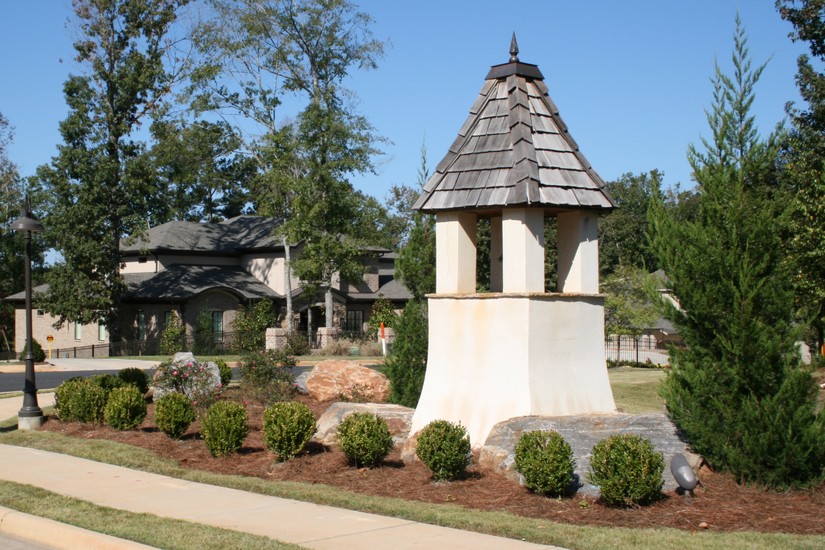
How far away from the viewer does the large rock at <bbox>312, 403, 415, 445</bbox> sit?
12.9 m

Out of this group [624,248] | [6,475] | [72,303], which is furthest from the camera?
[624,248]

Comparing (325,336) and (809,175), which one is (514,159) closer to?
(809,175)

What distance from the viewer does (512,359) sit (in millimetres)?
11203

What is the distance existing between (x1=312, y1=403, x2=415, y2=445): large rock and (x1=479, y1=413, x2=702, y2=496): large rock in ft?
6.95

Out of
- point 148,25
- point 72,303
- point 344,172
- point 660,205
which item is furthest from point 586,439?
point 148,25

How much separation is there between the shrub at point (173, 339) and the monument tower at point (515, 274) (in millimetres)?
33750

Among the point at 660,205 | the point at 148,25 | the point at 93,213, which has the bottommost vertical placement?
the point at 660,205

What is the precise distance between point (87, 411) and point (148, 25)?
118ft

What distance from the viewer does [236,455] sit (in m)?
12.6

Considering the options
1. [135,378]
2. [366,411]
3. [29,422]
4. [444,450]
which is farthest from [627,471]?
[135,378]

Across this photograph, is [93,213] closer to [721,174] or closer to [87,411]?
[87,411]

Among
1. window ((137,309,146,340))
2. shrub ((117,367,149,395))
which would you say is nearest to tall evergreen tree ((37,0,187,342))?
window ((137,309,146,340))

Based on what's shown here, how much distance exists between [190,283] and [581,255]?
39.2 m

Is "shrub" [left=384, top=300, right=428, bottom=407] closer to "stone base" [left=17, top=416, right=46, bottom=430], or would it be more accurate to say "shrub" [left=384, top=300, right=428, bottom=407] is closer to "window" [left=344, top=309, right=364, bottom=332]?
"stone base" [left=17, top=416, right=46, bottom=430]
